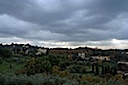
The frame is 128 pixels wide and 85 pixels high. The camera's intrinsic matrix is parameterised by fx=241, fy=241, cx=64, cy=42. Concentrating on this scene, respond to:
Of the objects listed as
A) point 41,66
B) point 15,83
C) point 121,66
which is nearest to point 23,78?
point 15,83

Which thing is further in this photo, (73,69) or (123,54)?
(123,54)

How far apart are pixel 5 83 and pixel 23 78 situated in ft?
2.82

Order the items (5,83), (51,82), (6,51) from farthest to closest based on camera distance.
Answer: (6,51) → (5,83) → (51,82)

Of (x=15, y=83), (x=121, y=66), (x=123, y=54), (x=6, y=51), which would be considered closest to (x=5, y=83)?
(x=15, y=83)

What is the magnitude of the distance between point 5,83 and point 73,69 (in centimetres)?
5014

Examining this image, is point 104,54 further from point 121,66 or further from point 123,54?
point 121,66

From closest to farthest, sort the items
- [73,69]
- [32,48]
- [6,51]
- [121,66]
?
[73,69] < [121,66] < [6,51] < [32,48]

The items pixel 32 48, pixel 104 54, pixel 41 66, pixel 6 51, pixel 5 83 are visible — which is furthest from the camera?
pixel 32 48

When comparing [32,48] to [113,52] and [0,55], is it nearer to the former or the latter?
[0,55]

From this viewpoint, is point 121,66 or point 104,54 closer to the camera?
point 121,66

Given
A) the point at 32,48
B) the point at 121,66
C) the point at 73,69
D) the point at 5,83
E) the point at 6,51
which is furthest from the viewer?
the point at 32,48

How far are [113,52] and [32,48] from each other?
45147 mm

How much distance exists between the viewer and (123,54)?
270 ft

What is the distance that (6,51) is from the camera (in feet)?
257
